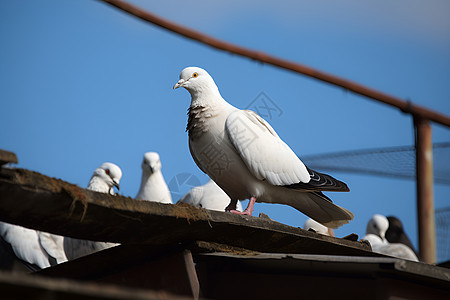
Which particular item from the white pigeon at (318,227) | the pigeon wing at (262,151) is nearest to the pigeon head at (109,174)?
the white pigeon at (318,227)

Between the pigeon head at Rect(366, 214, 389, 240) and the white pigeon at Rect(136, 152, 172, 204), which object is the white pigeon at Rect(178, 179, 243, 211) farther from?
the pigeon head at Rect(366, 214, 389, 240)

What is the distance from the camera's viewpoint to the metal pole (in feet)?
27.8

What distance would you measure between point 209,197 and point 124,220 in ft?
19.0

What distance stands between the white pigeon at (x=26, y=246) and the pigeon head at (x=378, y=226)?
6767mm

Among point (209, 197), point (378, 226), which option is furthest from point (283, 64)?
point (378, 226)

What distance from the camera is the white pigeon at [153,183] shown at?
396 inches

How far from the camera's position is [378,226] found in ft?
44.6

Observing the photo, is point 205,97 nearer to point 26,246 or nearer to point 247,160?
point 247,160

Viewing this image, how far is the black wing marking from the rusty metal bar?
214 centimetres

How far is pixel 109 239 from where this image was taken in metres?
3.90

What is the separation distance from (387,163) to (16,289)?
8.95 meters

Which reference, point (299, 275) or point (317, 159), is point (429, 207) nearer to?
point (317, 159)

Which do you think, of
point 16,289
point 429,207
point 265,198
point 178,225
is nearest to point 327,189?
point 265,198

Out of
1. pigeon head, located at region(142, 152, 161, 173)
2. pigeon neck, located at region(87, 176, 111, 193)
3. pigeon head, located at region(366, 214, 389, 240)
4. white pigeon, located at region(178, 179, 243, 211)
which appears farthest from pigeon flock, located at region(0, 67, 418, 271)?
pigeon head, located at region(366, 214, 389, 240)
